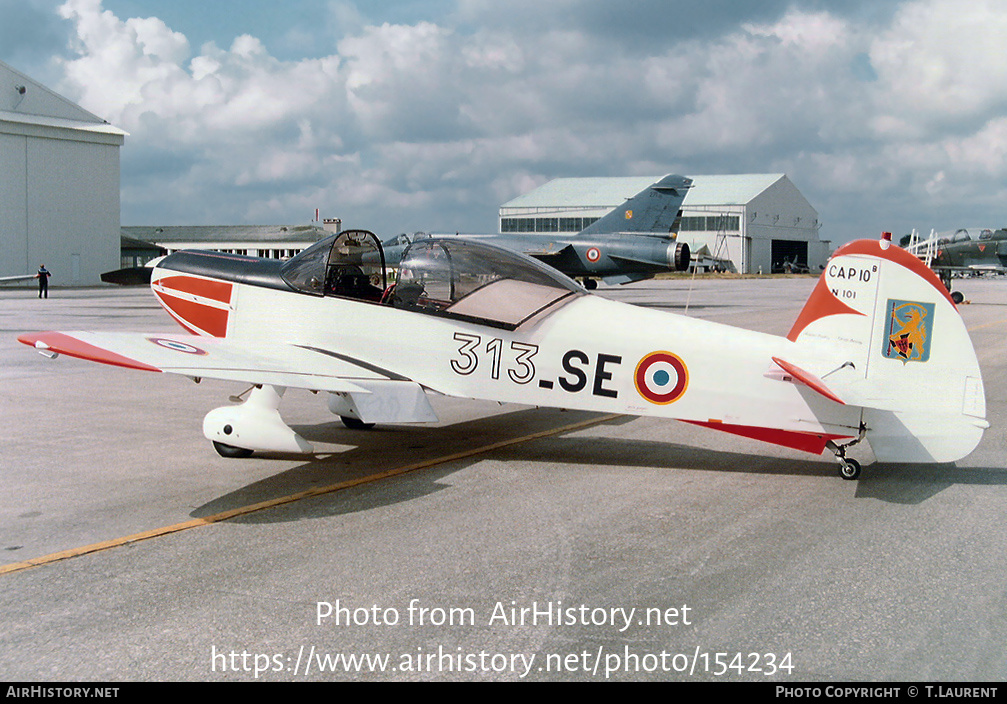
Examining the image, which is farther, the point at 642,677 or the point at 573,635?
the point at 573,635

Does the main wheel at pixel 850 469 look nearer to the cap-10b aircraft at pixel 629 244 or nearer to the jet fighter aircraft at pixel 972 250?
the cap-10b aircraft at pixel 629 244

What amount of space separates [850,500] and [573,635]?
3261 millimetres

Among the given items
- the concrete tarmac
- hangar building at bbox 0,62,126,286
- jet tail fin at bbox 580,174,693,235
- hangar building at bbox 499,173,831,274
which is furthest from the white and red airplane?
hangar building at bbox 499,173,831,274

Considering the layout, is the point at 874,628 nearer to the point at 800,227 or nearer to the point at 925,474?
the point at 925,474

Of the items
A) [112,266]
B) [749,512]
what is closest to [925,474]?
[749,512]

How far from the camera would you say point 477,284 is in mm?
7340

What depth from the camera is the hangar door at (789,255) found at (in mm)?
95106

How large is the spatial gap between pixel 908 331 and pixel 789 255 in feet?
320

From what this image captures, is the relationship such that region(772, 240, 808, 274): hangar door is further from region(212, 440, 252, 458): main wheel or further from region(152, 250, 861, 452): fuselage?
region(212, 440, 252, 458): main wheel

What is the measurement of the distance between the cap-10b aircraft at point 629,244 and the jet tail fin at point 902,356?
25.3 meters

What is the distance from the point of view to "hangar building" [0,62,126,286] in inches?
1975

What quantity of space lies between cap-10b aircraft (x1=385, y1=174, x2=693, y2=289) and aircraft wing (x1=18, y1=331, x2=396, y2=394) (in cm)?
2443

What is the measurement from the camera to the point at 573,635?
12.8 feet

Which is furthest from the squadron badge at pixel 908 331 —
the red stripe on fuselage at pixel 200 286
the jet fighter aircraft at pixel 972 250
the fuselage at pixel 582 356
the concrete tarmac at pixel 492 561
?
the jet fighter aircraft at pixel 972 250
